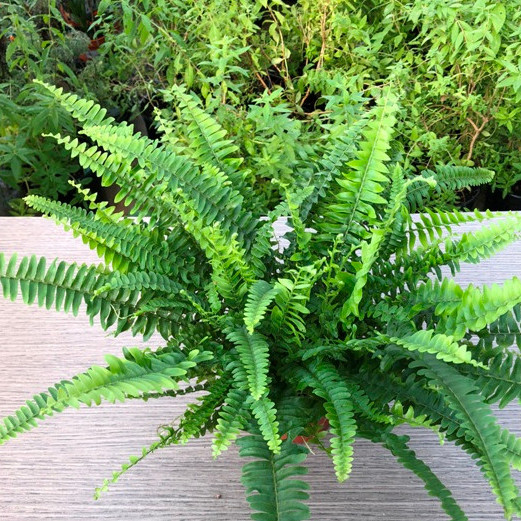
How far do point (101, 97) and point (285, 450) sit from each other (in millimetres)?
1755

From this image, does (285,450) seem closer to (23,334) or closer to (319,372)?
(319,372)

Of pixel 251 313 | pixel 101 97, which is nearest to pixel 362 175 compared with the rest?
pixel 251 313

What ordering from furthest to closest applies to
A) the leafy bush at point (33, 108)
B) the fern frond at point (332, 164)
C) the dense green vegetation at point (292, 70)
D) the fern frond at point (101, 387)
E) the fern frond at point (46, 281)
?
the leafy bush at point (33, 108)
the dense green vegetation at point (292, 70)
the fern frond at point (332, 164)
the fern frond at point (46, 281)
the fern frond at point (101, 387)

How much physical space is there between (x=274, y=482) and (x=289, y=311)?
174 mm

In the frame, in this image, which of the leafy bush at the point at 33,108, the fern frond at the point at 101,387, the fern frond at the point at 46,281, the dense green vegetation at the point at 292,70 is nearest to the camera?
the fern frond at the point at 101,387

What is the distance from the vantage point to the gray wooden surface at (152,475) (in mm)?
711

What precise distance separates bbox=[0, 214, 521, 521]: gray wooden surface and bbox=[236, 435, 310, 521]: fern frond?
17cm

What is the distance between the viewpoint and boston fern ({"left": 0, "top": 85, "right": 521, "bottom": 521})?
1.84ft

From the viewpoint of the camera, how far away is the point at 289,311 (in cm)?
64

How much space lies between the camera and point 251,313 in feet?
1.91

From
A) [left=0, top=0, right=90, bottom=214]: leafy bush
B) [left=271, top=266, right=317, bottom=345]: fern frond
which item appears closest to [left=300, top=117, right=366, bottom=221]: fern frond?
[left=271, top=266, right=317, bottom=345]: fern frond

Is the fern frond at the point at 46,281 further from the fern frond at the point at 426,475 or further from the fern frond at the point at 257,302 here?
the fern frond at the point at 426,475

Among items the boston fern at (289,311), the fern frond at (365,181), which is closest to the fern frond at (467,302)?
the boston fern at (289,311)

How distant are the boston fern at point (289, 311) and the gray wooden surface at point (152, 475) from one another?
9 centimetres
